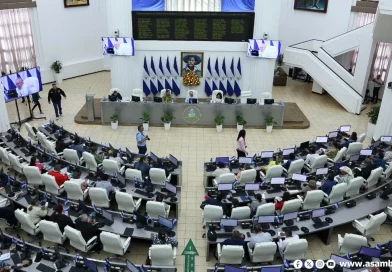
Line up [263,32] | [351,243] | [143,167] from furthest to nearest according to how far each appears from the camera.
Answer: [263,32] → [143,167] → [351,243]

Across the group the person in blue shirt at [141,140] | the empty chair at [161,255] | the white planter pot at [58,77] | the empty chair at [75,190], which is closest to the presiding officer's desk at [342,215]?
the empty chair at [161,255]

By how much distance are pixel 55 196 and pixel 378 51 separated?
673 inches

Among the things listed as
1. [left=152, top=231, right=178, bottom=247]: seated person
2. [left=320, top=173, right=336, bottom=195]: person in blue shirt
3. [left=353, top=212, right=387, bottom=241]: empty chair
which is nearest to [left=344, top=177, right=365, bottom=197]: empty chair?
[left=320, top=173, right=336, bottom=195]: person in blue shirt

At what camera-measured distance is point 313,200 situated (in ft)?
31.3

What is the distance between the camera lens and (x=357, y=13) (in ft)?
63.5

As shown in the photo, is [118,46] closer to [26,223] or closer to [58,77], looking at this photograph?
[58,77]

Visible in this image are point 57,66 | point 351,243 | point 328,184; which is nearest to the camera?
point 351,243

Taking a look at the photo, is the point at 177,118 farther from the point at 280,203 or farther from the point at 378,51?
the point at 378,51

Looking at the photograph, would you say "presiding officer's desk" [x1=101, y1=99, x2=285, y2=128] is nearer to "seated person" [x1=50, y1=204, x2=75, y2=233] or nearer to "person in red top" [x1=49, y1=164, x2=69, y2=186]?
"person in red top" [x1=49, y1=164, x2=69, y2=186]

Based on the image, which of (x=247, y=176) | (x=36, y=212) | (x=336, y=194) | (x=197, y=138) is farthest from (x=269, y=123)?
(x=36, y=212)

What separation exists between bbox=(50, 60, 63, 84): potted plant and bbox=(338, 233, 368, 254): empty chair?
17.4 meters

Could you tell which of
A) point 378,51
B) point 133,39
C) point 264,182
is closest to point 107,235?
point 264,182

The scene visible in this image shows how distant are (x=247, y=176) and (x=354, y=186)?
286 centimetres

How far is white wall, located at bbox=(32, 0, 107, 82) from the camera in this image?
19641 millimetres
